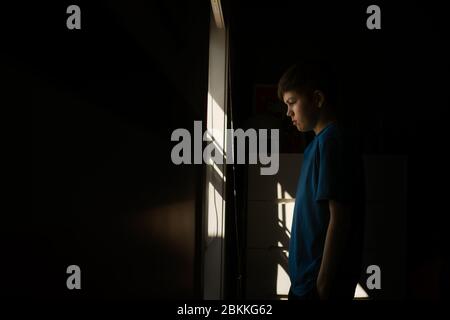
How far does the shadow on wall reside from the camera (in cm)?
319

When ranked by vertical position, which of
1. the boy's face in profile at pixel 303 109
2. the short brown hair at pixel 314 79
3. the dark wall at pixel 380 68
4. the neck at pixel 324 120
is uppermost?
the dark wall at pixel 380 68

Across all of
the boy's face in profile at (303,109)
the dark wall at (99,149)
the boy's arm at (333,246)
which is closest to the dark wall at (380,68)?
the boy's face in profile at (303,109)

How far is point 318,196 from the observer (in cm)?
116

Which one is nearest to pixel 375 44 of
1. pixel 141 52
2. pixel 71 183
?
pixel 141 52

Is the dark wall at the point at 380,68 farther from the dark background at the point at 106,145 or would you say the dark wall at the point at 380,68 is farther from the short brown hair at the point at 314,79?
the dark background at the point at 106,145

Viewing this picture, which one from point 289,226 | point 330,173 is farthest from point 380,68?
point 330,173

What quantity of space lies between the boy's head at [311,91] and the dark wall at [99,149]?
22.1 inches

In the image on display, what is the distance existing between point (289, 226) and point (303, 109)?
206 centimetres

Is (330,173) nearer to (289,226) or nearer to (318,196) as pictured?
(318,196)

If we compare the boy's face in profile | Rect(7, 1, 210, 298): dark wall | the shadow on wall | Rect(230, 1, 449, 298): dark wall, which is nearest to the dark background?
Rect(7, 1, 210, 298): dark wall

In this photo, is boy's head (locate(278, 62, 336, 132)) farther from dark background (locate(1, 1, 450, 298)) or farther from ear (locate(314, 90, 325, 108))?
A: dark background (locate(1, 1, 450, 298))

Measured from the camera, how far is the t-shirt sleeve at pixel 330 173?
111 centimetres
